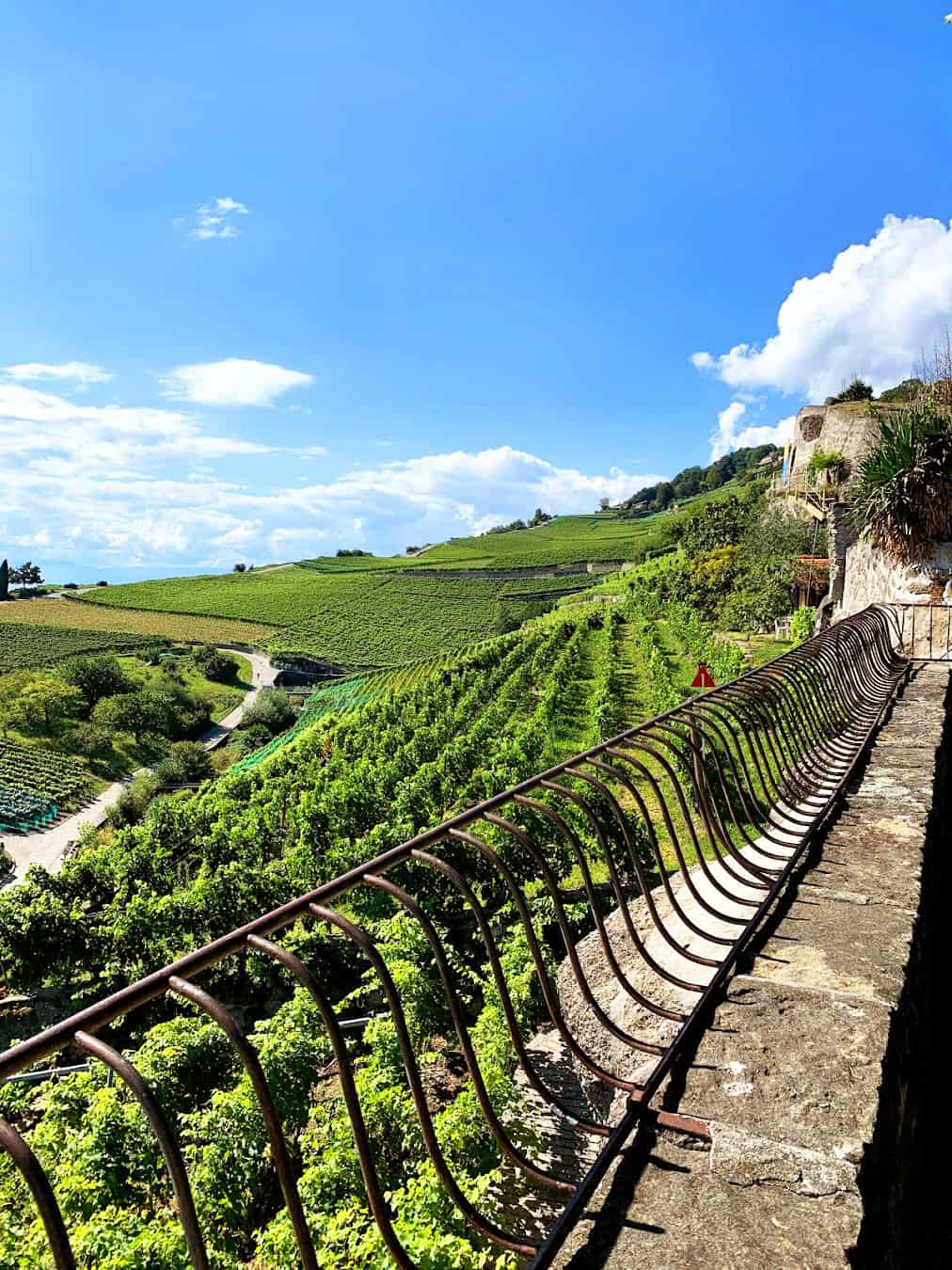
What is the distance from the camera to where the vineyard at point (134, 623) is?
96.3 meters

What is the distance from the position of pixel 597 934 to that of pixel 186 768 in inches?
2209

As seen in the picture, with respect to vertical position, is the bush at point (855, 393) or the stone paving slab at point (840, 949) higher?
the bush at point (855, 393)

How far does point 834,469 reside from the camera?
3522cm

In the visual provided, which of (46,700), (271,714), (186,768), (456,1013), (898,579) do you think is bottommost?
(186,768)

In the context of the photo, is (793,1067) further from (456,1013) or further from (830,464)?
(830,464)

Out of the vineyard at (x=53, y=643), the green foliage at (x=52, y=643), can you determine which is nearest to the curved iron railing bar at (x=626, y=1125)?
the green foliage at (x=52, y=643)

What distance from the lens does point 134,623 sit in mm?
101750

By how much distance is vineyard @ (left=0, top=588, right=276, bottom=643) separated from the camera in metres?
96.3

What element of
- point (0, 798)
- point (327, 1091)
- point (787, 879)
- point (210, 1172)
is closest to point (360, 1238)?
point (210, 1172)

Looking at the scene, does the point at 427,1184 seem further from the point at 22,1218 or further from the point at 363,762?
the point at 363,762

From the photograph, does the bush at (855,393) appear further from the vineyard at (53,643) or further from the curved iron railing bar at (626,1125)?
the vineyard at (53,643)

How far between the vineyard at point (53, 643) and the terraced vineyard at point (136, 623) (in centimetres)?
117

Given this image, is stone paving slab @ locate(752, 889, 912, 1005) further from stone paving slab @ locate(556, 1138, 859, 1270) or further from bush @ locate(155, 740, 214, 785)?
bush @ locate(155, 740, 214, 785)

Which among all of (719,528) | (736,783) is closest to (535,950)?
(736,783)
